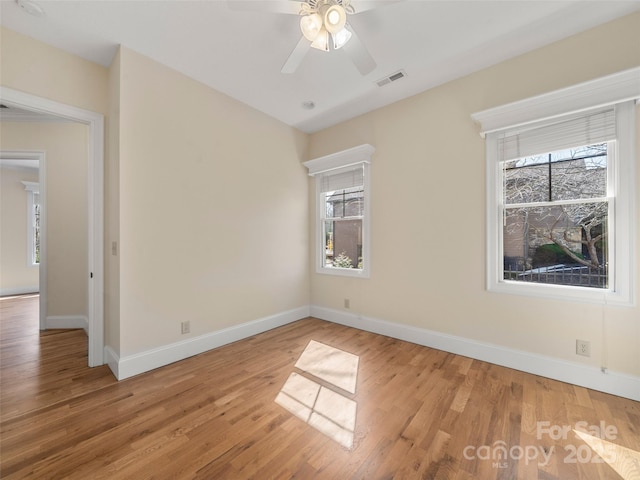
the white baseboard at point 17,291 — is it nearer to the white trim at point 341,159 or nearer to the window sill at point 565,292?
the white trim at point 341,159

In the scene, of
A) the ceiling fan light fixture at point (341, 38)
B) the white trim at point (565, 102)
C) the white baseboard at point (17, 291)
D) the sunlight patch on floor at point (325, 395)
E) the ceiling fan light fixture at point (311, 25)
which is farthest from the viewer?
the white baseboard at point (17, 291)

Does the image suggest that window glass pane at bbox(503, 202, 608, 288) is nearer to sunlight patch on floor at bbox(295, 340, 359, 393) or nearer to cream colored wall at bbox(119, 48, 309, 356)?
sunlight patch on floor at bbox(295, 340, 359, 393)

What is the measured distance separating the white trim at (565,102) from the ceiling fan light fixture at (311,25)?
1.77 m

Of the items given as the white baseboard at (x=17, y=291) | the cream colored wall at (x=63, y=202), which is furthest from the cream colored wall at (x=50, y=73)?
the white baseboard at (x=17, y=291)

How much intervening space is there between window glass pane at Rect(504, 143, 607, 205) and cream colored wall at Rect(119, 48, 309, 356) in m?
2.75

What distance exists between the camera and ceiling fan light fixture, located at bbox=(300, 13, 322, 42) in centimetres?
162

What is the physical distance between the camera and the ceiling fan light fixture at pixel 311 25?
1.62 metres

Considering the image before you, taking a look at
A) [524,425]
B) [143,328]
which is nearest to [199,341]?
[143,328]

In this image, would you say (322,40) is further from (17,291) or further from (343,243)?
(17,291)

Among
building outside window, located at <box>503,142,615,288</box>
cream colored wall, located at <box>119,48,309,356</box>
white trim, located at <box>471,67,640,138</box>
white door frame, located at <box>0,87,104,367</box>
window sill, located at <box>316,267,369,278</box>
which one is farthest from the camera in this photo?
window sill, located at <box>316,267,369,278</box>

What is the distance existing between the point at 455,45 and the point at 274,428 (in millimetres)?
3406

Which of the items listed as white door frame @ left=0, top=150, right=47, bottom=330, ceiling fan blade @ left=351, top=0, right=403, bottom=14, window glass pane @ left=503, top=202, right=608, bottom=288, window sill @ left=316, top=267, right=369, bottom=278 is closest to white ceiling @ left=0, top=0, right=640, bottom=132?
ceiling fan blade @ left=351, top=0, right=403, bottom=14

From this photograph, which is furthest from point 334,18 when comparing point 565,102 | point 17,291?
point 17,291

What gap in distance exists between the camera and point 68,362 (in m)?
2.60
